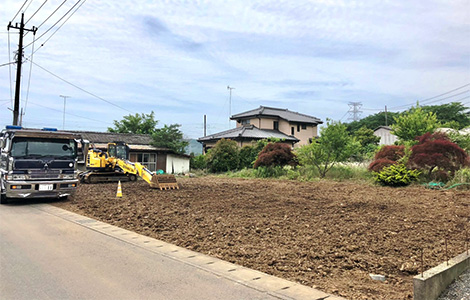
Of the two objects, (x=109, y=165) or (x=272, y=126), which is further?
(x=272, y=126)

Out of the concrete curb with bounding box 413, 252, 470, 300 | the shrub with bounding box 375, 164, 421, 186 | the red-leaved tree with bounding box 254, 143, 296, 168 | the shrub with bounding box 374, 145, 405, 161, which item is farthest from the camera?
the red-leaved tree with bounding box 254, 143, 296, 168

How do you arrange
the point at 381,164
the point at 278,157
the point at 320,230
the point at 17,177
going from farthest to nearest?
the point at 278,157 → the point at 381,164 → the point at 17,177 → the point at 320,230

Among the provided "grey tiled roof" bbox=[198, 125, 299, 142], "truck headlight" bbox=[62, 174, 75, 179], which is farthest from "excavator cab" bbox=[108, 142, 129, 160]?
"grey tiled roof" bbox=[198, 125, 299, 142]

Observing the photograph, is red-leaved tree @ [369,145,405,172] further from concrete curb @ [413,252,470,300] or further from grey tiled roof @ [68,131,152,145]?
grey tiled roof @ [68,131,152,145]

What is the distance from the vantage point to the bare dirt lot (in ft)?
16.2

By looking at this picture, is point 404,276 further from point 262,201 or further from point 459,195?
point 459,195

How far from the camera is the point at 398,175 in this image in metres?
14.6

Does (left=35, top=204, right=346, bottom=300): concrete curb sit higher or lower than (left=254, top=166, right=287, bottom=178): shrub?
lower

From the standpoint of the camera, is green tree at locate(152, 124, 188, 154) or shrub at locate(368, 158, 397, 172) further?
green tree at locate(152, 124, 188, 154)

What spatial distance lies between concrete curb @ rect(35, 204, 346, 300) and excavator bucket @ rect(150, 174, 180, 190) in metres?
7.80

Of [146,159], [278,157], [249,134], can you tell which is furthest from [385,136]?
[146,159]

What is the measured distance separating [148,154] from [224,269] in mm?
27214

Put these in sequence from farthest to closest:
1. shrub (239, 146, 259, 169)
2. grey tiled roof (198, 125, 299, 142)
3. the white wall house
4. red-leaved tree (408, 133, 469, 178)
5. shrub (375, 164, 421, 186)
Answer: grey tiled roof (198, 125, 299, 142) < the white wall house < shrub (239, 146, 259, 169) < shrub (375, 164, 421, 186) < red-leaved tree (408, 133, 469, 178)

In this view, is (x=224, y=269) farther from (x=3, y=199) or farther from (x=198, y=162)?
(x=198, y=162)
